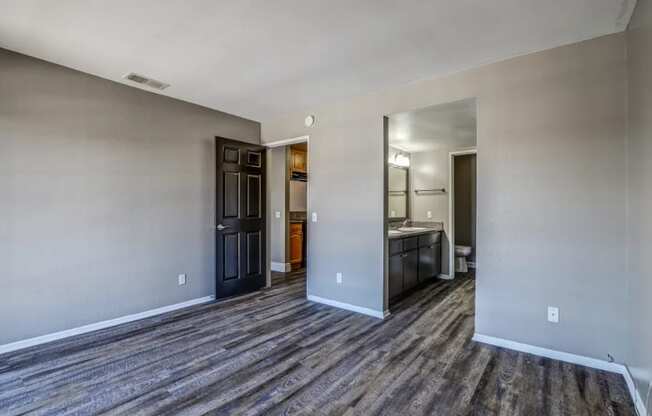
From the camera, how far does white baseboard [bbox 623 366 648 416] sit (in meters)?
1.78

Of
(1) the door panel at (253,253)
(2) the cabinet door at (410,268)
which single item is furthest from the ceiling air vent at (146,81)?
(2) the cabinet door at (410,268)

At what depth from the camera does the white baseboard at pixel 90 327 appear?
8.75 feet

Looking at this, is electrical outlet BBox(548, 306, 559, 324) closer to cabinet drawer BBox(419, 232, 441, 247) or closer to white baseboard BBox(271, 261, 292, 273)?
cabinet drawer BBox(419, 232, 441, 247)

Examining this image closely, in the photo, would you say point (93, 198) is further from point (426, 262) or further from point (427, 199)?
point (427, 199)

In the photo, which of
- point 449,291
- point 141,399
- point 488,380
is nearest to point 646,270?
point 488,380

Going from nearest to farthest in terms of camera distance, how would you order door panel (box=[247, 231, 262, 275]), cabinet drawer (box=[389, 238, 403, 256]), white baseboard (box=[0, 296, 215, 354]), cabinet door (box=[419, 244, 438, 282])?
white baseboard (box=[0, 296, 215, 354])
cabinet drawer (box=[389, 238, 403, 256])
door panel (box=[247, 231, 262, 275])
cabinet door (box=[419, 244, 438, 282])

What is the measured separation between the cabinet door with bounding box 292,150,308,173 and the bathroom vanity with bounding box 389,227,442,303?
2.61m

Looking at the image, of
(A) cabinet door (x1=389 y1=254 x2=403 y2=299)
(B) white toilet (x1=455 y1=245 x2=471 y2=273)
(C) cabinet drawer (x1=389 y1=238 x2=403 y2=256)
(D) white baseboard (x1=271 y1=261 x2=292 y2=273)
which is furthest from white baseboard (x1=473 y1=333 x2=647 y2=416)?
(D) white baseboard (x1=271 y1=261 x2=292 y2=273)

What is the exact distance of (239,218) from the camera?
4324 millimetres

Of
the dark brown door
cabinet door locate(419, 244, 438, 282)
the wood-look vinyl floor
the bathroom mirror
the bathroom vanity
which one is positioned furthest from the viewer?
the bathroom mirror

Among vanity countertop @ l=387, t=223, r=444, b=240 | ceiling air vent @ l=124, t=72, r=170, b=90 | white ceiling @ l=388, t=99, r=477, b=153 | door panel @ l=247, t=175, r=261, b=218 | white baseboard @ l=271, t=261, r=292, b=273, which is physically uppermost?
ceiling air vent @ l=124, t=72, r=170, b=90

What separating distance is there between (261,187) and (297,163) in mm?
1753

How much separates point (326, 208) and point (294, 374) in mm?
2048

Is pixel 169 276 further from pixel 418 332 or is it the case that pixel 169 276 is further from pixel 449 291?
pixel 449 291
